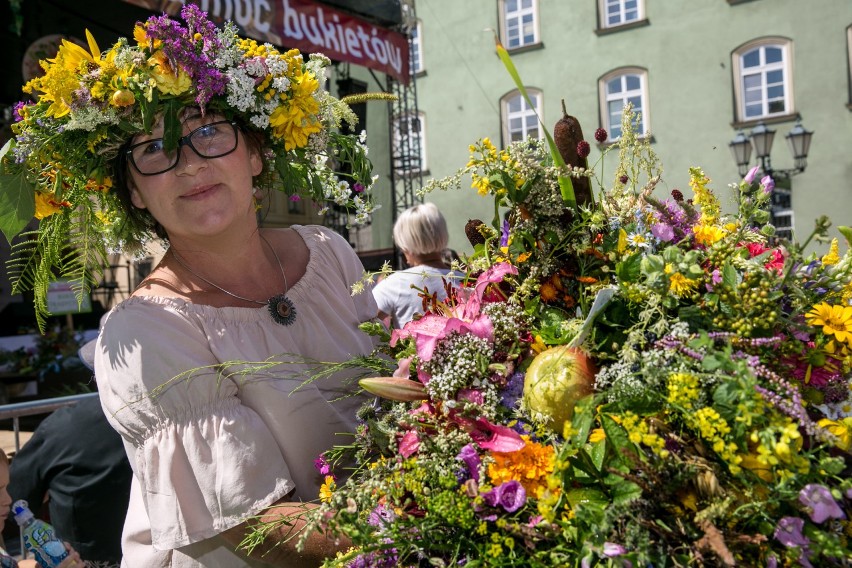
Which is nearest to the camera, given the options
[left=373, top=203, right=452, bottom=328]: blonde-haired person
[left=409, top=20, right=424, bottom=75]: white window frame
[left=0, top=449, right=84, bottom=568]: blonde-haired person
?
[left=0, top=449, right=84, bottom=568]: blonde-haired person

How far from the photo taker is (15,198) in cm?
158

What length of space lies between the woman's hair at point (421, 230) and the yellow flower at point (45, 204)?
2.44 meters

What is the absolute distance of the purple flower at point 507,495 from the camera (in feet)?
3.10

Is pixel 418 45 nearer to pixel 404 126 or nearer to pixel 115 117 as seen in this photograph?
pixel 404 126

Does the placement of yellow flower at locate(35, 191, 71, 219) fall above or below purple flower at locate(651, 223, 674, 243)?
above

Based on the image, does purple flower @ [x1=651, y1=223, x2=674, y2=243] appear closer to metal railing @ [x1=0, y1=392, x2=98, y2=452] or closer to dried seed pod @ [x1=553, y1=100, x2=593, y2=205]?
dried seed pod @ [x1=553, y1=100, x2=593, y2=205]

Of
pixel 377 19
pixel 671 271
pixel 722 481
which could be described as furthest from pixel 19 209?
pixel 377 19

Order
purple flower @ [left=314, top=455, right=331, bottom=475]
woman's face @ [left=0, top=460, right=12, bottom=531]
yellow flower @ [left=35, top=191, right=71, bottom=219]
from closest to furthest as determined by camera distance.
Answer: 1. purple flower @ [left=314, top=455, right=331, bottom=475]
2. yellow flower @ [left=35, top=191, right=71, bottom=219]
3. woman's face @ [left=0, top=460, right=12, bottom=531]

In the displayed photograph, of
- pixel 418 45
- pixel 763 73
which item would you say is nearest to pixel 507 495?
pixel 763 73

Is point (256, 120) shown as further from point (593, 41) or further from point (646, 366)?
point (593, 41)

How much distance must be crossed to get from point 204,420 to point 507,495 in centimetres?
65

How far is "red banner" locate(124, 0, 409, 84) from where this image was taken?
23.1 feet

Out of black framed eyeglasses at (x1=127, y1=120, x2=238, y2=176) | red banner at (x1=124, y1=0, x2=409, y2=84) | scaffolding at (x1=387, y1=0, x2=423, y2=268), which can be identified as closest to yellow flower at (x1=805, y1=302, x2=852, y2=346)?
black framed eyeglasses at (x1=127, y1=120, x2=238, y2=176)

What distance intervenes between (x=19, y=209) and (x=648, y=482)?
138cm
